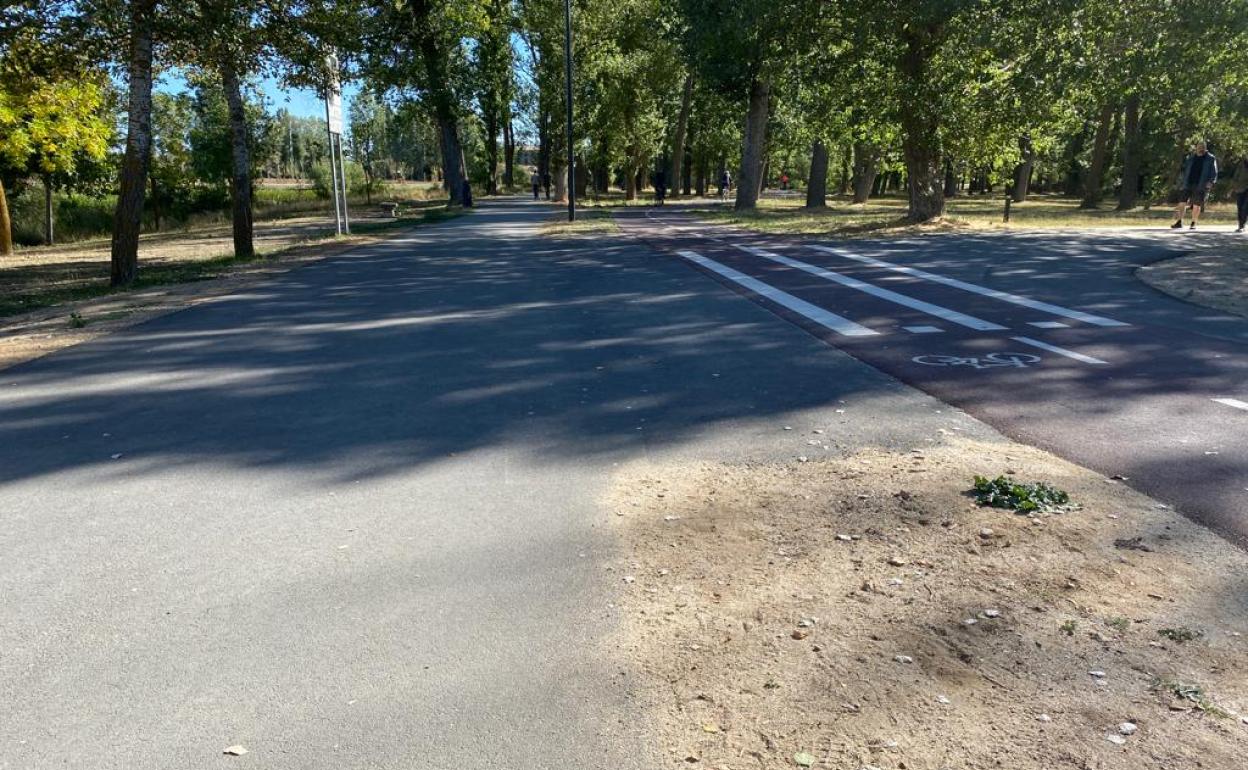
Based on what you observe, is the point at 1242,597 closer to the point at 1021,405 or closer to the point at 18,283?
the point at 1021,405

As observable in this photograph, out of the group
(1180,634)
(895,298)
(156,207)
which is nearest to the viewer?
(1180,634)

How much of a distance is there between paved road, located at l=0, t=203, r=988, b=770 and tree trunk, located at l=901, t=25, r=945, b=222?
42.5 feet

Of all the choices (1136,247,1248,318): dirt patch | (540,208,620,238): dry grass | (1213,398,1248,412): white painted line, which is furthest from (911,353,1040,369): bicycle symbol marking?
(540,208,620,238): dry grass

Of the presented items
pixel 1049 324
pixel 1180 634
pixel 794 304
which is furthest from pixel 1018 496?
pixel 794 304

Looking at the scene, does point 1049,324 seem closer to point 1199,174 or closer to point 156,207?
point 1199,174

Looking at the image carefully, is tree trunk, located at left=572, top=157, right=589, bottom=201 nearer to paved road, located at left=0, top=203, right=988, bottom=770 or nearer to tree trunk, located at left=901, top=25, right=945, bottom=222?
tree trunk, located at left=901, top=25, right=945, bottom=222

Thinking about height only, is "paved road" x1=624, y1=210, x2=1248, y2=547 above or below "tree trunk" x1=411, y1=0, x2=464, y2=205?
below

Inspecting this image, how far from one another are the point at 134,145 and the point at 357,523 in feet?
42.3

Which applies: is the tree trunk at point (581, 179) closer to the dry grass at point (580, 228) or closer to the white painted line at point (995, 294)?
the dry grass at point (580, 228)

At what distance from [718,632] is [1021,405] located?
389 cm

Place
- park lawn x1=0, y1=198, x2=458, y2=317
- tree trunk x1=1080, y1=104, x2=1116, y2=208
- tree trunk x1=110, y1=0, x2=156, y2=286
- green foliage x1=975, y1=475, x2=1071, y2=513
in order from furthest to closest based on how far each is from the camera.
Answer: tree trunk x1=1080, y1=104, x2=1116, y2=208 → park lawn x1=0, y1=198, x2=458, y2=317 → tree trunk x1=110, y1=0, x2=156, y2=286 → green foliage x1=975, y1=475, x2=1071, y2=513

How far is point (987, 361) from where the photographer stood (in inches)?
291

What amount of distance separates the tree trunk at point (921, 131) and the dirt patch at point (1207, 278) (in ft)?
24.5

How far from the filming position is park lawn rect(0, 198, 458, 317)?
13.9 meters
